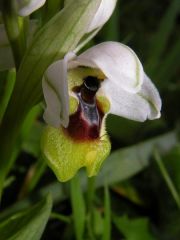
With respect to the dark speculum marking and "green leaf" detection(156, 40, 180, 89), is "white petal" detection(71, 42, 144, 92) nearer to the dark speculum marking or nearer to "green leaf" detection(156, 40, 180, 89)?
the dark speculum marking

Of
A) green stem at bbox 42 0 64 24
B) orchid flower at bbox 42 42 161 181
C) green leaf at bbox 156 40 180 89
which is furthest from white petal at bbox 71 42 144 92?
green leaf at bbox 156 40 180 89

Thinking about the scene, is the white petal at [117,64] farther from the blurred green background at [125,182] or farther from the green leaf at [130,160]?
the green leaf at [130,160]

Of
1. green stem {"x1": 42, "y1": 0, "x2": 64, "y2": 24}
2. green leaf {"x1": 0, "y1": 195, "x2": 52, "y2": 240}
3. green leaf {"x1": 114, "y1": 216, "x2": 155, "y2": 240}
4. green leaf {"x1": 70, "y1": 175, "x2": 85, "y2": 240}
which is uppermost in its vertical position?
green stem {"x1": 42, "y1": 0, "x2": 64, "y2": 24}

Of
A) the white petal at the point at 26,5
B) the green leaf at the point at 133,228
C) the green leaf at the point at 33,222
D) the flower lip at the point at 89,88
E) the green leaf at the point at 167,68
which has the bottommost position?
the green leaf at the point at 167,68

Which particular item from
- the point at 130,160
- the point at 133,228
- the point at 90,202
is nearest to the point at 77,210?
the point at 90,202

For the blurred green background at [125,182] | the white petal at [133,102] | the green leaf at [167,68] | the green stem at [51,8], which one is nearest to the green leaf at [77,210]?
the blurred green background at [125,182]
